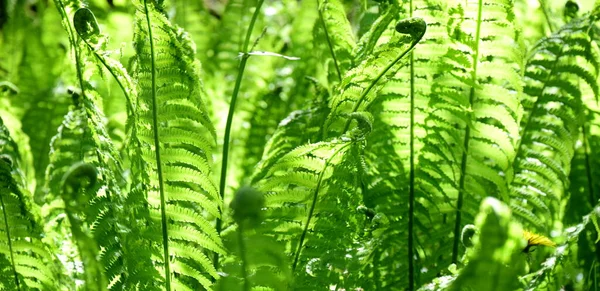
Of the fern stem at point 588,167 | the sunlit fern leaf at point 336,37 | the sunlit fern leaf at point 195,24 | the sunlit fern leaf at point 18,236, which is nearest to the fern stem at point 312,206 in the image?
the sunlit fern leaf at point 18,236

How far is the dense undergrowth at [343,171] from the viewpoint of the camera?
0.95 metres

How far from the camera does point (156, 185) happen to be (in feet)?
3.60

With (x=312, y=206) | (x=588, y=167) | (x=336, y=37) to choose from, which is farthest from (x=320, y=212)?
(x=588, y=167)

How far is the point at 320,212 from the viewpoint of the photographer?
105cm

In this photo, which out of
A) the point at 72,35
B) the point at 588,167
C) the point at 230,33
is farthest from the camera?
the point at 230,33

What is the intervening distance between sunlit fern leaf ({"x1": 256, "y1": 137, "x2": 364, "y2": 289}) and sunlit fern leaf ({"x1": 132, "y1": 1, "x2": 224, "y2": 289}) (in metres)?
0.09

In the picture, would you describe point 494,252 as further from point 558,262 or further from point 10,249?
point 10,249

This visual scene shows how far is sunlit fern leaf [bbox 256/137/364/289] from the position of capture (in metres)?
0.99

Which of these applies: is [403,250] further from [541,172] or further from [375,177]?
[541,172]

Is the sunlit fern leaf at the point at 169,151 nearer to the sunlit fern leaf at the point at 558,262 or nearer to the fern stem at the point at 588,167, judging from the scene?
the sunlit fern leaf at the point at 558,262

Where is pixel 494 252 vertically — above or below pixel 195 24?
below

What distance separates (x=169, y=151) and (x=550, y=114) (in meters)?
0.76

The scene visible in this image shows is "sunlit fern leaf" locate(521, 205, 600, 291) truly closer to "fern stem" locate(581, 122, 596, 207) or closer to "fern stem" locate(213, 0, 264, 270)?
"fern stem" locate(213, 0, 264, 270)

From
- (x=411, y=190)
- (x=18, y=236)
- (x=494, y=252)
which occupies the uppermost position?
(x=411, y=190)
